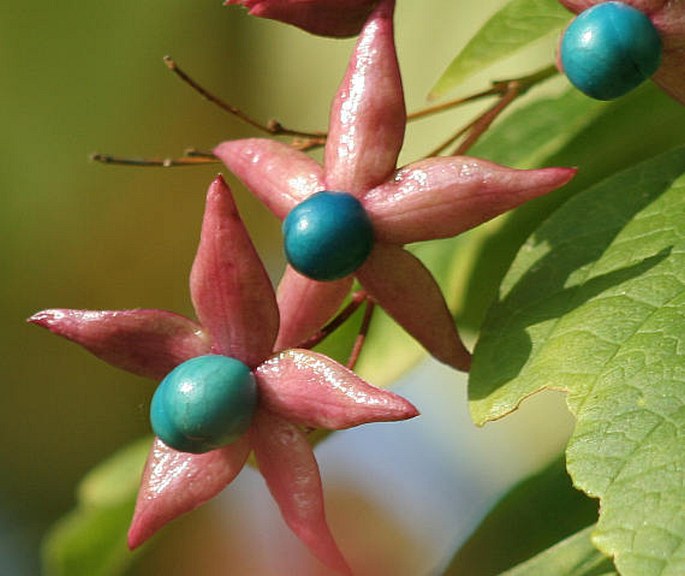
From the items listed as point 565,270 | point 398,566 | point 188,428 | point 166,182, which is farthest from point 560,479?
point 166,182

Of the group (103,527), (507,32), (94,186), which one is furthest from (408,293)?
(94,186)

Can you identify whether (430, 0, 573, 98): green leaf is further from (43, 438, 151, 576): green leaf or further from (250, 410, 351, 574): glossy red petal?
(43, 438, 151, 576): green leaf

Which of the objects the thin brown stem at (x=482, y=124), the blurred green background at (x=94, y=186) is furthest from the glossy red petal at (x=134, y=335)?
the blurred green background at (x=94, y=186)

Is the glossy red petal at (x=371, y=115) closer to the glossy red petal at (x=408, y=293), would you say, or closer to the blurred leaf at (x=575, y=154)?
the glossy red petal at (x=408, y=293)

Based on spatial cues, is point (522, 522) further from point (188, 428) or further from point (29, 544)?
point (29, 544)

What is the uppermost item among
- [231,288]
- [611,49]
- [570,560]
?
[611,49]

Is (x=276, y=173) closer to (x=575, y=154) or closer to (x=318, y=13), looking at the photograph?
(x=318, y=13)
